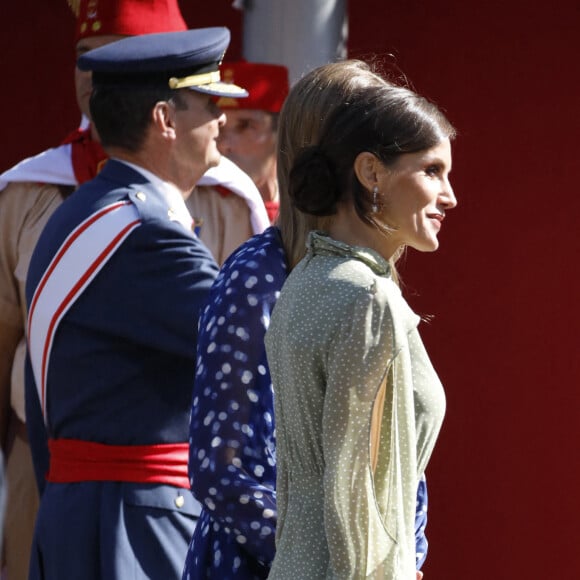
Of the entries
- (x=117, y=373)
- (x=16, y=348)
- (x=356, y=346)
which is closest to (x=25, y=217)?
(x=16, y=348)

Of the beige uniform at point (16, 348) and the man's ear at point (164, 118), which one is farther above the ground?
the man's ear at point (164, 118)

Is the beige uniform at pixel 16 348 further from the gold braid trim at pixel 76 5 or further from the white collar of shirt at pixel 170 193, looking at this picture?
the white collar of shirt at pixel 170 193

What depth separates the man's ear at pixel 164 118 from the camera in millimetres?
3039

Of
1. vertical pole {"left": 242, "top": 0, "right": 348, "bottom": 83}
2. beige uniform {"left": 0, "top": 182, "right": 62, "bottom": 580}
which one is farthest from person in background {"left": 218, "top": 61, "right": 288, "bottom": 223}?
beige uniform {"left": 0, "top": 182, "right": 62, "bottom": 580}

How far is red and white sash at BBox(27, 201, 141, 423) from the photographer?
2.87 meters

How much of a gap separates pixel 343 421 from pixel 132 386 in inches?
35.6

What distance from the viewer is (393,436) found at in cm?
201

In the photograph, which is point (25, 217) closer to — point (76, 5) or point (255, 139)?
point (76, 5)

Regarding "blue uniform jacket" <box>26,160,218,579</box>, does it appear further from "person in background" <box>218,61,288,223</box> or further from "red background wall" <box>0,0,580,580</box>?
"red background wall" <box>0,0,580,580</box>

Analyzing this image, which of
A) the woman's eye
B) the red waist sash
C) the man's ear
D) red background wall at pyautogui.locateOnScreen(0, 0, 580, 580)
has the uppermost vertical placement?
the woman's eye

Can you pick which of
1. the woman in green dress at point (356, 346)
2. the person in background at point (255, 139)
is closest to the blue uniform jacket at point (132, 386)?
the woman in green dress at point (356, 346)

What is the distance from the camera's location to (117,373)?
111 inches

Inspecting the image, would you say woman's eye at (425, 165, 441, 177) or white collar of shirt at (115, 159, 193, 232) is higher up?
woman's eye at (425, 165, 441, 177)

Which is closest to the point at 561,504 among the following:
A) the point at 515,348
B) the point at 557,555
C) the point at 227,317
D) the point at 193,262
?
the point at 557,555
